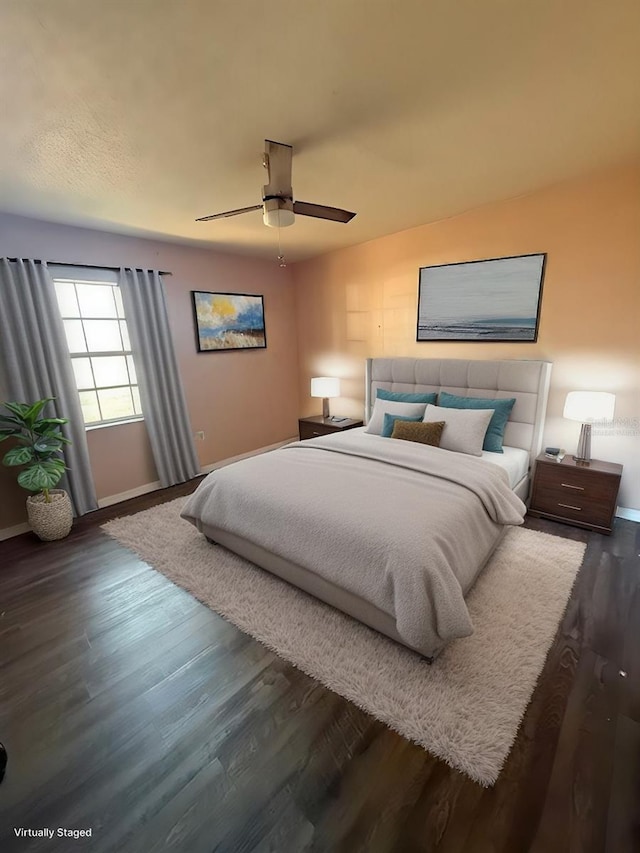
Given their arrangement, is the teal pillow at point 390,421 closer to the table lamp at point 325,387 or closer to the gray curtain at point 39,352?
the table lamp at point 325,387

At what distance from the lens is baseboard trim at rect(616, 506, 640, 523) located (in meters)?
2.94

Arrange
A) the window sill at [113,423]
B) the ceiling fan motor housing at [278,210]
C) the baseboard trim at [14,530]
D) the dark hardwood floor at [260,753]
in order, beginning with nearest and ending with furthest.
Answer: the dark hardwood floor at [260,753], the ceiling fan motor housing at [278,210], the baseboard trim at [14,530], the window sill at [113,423]

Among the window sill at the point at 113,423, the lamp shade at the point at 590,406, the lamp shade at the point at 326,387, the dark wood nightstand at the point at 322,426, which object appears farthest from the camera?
the lamp shade at the point at 326,387

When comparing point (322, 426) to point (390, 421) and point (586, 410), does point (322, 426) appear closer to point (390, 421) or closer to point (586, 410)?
point (390, 421)

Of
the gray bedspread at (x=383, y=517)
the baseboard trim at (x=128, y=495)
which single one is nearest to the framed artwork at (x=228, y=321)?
the baseboard trim at (x=128, y=495)

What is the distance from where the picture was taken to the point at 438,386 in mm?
3713

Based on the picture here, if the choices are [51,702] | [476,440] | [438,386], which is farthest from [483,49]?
[51,702]

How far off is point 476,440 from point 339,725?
222 cm

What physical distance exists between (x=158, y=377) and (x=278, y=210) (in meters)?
2.53

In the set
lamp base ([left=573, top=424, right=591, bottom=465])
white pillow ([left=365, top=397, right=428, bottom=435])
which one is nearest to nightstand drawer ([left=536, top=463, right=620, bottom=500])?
lamp base ([left=573, top=424, right=591, bottom=465])

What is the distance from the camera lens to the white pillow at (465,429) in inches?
117

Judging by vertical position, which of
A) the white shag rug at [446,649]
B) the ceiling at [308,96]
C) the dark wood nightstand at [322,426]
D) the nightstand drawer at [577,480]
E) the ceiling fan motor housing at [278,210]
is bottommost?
the white shag rug at [446,649]

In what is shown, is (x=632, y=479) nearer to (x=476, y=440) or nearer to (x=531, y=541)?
(x=531, y=541)

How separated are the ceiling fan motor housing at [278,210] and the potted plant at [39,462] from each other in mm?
2330
